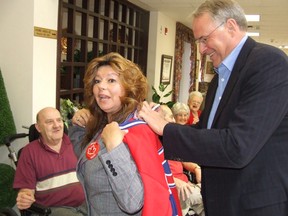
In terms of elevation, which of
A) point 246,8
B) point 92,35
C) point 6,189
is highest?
point 246,8

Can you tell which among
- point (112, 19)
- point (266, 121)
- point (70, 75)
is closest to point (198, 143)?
point (266, 121)

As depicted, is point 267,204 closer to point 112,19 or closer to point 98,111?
point 98,111

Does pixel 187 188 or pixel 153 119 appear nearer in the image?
pixel 153 119

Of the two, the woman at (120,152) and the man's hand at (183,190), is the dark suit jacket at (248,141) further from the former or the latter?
the man's hand at (183,190)

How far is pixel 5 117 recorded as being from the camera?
2.96 meters

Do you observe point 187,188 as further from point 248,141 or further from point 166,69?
point 166,69

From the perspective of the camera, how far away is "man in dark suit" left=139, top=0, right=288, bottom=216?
Answer: 115cm

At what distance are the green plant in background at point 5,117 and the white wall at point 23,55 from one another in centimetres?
14

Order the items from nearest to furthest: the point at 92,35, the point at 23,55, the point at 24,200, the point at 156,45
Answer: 1. the point at 24,200
2. the point at 23,55
3. the point at 92,35
4. the point at 156,45

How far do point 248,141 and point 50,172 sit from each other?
166 centimetres

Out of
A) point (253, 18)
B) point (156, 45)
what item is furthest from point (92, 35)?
point (253, 18)

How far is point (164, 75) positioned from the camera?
265 inches

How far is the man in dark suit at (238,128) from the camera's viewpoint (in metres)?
1.15

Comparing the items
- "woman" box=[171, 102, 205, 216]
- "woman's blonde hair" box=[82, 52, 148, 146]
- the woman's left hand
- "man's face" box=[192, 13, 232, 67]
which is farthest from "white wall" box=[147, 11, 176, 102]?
the woman's left hand
